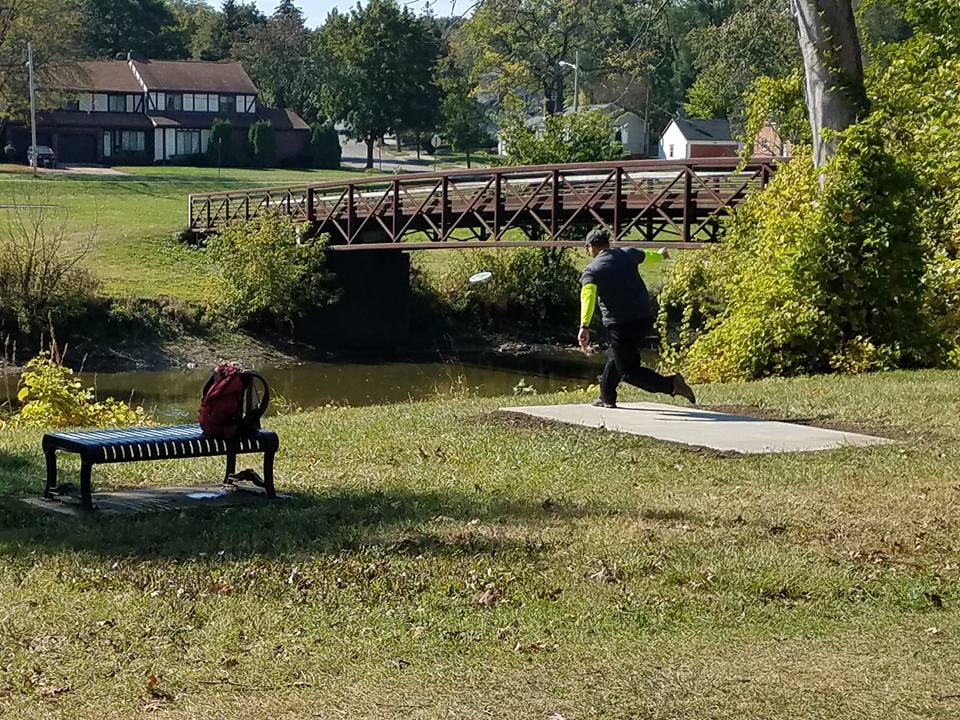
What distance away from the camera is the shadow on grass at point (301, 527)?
8141 mm

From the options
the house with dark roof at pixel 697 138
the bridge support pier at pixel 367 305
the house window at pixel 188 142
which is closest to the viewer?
the bridge support pier at pixel 367 305

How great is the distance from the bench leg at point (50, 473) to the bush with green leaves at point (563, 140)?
43.1 m

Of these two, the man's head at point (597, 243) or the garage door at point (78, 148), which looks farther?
the garage door at point (78, 148)

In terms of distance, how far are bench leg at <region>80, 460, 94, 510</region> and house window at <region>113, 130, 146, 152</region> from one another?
86.9 metres

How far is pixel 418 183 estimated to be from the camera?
44875 millimetres

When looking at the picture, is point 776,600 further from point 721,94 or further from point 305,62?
point 305,62

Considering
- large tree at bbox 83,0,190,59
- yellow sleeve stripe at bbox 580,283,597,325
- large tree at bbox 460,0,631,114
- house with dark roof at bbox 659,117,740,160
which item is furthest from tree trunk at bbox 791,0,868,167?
large tree at bbox 83,0,190,59

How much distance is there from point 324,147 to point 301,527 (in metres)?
87.9

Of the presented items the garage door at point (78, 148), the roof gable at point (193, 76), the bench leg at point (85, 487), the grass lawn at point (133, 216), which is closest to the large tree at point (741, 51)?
the bench leg at point (85, 487)

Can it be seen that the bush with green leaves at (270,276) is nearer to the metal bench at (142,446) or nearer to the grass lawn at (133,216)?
the grass lawn at (133,216)

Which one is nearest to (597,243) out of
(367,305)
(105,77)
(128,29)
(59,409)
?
(59,409)

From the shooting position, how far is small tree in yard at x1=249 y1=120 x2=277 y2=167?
3610 inches

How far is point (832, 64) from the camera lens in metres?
19.5

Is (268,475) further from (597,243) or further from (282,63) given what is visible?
(282,63)
